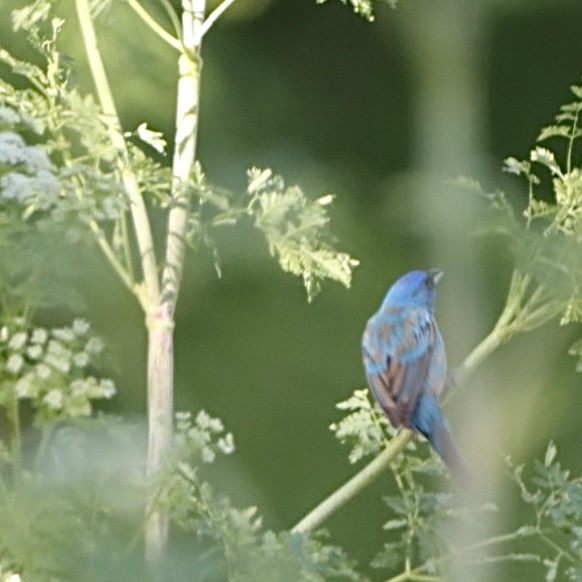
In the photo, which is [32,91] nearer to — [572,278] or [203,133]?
[203,133]

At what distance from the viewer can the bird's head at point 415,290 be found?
2.98ft

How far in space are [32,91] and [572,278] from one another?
376 mm

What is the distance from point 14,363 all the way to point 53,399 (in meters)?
0.03

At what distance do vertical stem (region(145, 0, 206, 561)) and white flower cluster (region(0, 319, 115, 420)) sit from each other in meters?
0.06

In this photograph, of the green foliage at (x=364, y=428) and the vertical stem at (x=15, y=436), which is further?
the green foliage at (x=364, y=428)

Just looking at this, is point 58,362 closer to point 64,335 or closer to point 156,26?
point 64,335

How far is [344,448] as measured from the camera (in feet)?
3.14

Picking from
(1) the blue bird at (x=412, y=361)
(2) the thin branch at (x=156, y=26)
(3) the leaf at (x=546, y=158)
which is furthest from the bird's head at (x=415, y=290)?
(2) the thin branch at (x=156, y=26)

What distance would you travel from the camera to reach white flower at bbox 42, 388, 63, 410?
761 mm

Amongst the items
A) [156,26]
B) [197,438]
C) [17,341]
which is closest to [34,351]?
[17,341]

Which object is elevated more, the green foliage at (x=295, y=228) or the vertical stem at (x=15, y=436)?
the green foliage at (x=295, y=228)

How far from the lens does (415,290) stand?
0.91 m

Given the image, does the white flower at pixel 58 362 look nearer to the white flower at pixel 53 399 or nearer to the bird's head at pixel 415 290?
the white flower at pixel 53 399

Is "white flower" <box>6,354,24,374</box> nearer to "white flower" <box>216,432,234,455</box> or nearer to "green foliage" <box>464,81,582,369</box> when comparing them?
"white flower" <box>216,432,234,455</box>
